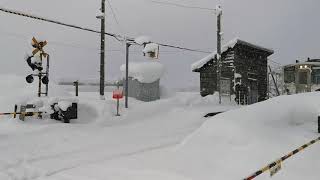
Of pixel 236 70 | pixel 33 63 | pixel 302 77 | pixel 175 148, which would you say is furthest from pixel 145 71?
pixel 302 77

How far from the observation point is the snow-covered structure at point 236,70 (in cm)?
2834

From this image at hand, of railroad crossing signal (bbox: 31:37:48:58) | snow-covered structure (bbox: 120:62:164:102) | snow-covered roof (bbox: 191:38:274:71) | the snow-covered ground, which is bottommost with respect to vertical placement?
the snow-covered ground

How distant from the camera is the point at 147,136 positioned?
1272 cm

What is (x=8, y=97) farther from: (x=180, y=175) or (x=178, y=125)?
(x=180, y=175)

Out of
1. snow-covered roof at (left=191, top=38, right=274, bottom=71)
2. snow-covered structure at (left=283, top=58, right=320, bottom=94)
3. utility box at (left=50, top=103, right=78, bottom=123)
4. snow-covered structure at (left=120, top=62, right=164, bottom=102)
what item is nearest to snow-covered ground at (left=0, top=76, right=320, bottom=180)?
utility box at (left=50, top=103, right=78, bottom=123)

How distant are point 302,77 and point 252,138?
92.6 feet

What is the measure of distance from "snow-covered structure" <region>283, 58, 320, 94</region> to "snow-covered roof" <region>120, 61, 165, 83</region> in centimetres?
1408

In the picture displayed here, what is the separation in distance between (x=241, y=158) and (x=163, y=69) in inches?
743

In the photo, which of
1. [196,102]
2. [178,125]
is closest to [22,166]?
[178,125]

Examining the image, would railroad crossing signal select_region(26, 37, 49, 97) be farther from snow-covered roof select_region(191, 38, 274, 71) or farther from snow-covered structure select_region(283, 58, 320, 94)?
snow-covered structure select_region(283, 58, 320, 94)

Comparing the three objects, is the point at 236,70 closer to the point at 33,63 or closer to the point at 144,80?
the point at 144,80

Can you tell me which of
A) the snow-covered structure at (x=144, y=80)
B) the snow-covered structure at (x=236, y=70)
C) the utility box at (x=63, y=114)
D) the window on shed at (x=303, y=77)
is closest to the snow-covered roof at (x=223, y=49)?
the snow-covered structure at (x=236, y=70)

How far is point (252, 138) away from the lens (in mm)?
8172

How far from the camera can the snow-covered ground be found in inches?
285
